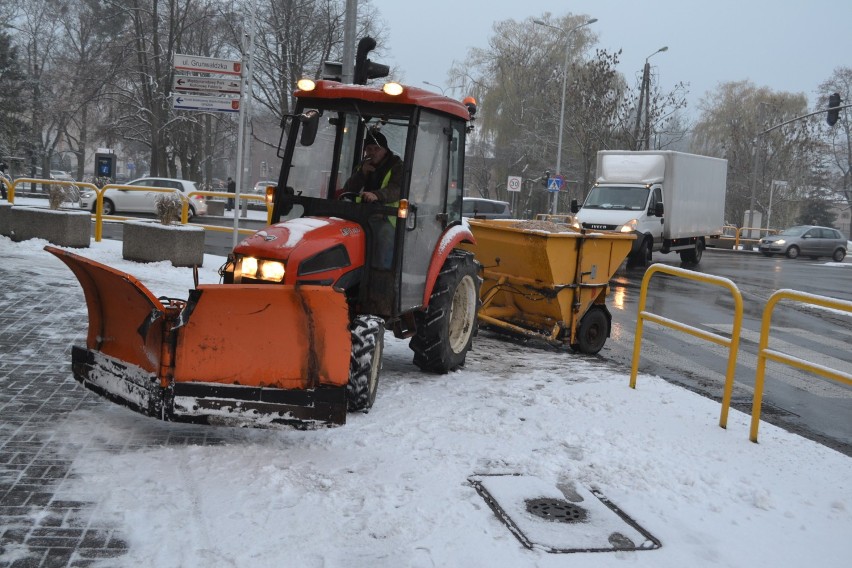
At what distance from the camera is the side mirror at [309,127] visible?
6391 millimetres

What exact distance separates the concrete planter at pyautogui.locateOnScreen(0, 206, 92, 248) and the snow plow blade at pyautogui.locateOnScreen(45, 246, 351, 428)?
11.0 m

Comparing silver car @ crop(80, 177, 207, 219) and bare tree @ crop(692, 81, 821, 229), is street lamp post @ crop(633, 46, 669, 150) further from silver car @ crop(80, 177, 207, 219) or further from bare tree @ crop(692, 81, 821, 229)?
silver car @ crop(80, 177, 207, 219)

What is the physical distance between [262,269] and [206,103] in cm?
776

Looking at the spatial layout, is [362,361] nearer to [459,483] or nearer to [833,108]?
[459,483]

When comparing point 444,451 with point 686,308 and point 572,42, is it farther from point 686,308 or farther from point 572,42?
point 572,42

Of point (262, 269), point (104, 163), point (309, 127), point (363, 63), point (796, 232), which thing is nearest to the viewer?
point (262, 269)

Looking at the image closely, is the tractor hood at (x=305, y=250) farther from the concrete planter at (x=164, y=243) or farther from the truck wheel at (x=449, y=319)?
the concrete planter at (x=164, y=243)

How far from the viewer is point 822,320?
1467 cm

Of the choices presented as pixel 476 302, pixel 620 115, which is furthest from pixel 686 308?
pixel 620 115

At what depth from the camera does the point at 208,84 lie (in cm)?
1277

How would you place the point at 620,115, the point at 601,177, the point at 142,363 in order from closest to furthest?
the point at 142,363, the point at 601,177, the point at 620,115

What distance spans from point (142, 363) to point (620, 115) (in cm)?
4179

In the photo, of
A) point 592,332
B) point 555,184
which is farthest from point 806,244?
point 592,332

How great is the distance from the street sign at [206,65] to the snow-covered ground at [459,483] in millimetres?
7441
